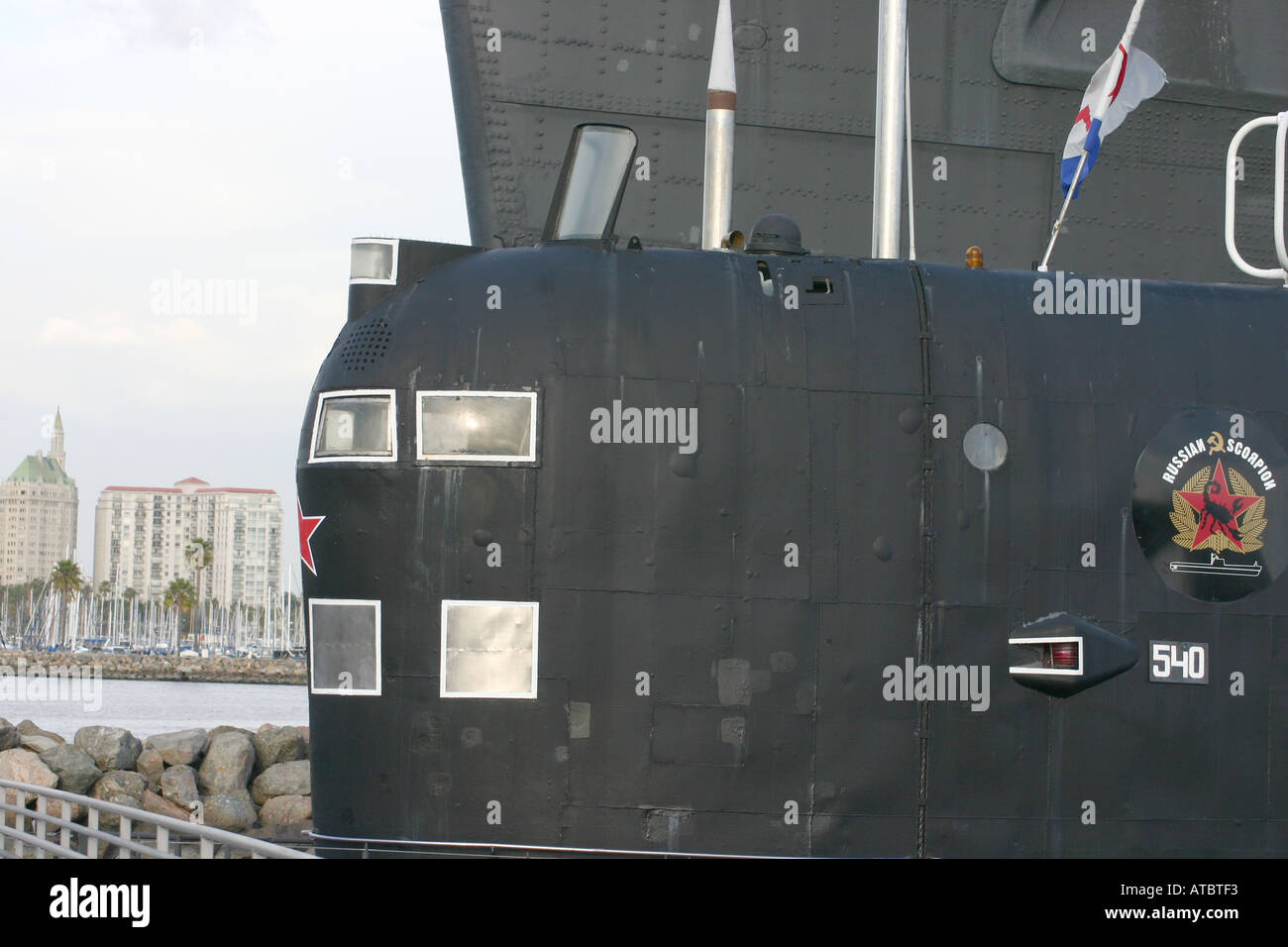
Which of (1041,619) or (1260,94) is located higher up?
Result: (1260,94)

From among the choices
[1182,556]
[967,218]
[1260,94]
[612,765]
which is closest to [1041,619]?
[1182,556]

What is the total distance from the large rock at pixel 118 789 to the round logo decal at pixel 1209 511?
22266mm

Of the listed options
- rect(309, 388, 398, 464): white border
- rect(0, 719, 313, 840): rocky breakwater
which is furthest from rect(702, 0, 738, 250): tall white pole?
rect(0, 719, 313, 840): rocky breakwater

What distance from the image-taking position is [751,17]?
737 inches

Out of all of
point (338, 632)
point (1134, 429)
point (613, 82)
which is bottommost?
point (338, 632)

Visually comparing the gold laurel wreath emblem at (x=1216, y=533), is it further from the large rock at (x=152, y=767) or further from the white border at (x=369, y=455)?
the large rock at (x=152, y=767)

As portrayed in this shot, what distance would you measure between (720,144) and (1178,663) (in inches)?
260

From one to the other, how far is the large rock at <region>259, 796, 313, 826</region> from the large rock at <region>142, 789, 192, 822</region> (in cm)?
149

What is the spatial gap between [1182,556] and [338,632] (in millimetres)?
5821

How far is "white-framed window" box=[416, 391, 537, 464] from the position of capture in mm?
9625

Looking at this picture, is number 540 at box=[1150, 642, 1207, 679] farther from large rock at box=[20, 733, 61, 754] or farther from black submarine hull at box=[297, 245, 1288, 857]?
large rock at box=[20, 733, 61, 754]

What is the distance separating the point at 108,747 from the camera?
29.4 m

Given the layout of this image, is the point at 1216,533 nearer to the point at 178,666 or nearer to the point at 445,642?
the point at 445,642
